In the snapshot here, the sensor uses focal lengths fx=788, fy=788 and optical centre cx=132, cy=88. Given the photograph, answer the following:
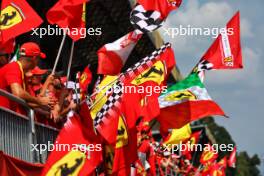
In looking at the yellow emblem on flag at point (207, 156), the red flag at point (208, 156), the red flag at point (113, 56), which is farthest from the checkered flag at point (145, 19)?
the yellow emblem on flag at point (207, 156)

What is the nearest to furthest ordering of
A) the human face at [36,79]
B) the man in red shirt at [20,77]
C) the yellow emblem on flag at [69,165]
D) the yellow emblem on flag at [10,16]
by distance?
1. the yellow emblem on flag at [69,165]
2. the man in red shirt at [20,77]
3. the human face at [36,79]
4. the yellow emblem on flag at [10,16]

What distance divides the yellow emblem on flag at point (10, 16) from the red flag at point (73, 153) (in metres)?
1.94

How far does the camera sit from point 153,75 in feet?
40.8

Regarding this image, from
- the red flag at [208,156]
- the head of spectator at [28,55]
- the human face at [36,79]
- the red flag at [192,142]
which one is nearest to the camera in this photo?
the head of spectator at [28,55]

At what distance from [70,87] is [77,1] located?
1.26 m

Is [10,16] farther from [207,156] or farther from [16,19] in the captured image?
[207,156]

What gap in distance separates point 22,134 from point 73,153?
79 centimetres

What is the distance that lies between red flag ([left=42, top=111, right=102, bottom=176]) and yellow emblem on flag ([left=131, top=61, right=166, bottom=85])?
3041 mm

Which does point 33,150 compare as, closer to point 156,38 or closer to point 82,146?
point 82,146

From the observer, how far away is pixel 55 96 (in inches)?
419

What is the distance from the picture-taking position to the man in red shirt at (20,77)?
923 cm

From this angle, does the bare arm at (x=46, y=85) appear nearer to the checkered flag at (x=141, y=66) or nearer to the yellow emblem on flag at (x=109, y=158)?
the yellow emblem on flag at (x=109, y=158)

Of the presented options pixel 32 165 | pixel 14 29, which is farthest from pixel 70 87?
pixel 32 165

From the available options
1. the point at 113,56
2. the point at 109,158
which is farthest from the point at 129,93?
the point at 109,158
